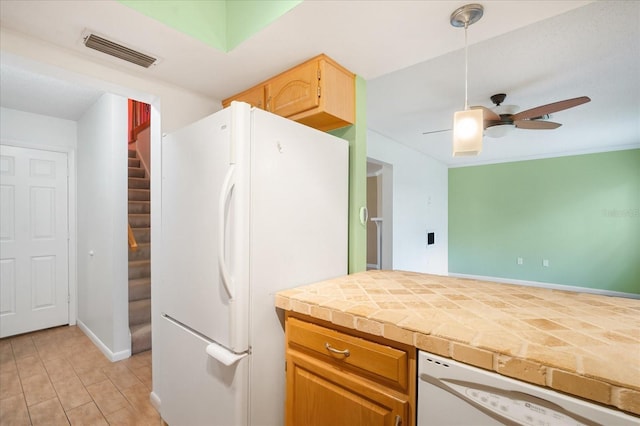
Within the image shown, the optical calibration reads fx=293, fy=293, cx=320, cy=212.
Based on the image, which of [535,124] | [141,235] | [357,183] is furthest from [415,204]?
[141,235]

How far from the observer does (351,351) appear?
1.08 m

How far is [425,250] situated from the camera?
18.9 feet

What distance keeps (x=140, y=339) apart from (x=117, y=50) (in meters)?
2.55

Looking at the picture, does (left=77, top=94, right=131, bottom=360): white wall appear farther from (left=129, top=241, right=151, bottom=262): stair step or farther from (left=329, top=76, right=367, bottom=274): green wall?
(left=329, top=76, right=367, bottom=274): green wall

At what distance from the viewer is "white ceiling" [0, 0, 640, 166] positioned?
52.7 inches

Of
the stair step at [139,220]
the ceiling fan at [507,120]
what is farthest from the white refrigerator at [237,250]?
the stair step at [139,220]

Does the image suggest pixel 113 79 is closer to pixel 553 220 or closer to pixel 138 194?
pixel 138 194

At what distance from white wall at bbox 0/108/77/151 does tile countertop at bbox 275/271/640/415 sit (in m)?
3.76

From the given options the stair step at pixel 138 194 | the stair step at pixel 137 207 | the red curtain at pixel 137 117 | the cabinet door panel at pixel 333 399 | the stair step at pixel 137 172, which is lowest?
the cabinet door panel at pixel 333 399

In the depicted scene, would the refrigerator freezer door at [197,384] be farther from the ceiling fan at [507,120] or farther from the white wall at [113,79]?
the ceiling fan at [507,120]

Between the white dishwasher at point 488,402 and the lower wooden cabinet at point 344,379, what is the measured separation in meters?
0.06

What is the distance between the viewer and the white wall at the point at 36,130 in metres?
3.13

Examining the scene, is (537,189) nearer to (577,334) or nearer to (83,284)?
(577,334)

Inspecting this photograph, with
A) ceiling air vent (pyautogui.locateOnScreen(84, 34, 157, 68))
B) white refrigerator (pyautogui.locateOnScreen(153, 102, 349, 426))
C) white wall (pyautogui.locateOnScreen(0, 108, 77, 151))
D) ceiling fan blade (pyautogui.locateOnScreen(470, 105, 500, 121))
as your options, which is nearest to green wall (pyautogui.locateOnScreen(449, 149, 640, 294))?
ceiling fan blade (pyautogui.locateOnScreen(470, 105, 500, 121))
